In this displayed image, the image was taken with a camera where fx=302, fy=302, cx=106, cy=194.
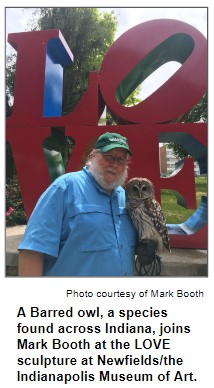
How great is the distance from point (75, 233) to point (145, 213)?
67 cm

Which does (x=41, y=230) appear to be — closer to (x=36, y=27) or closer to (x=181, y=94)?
(x=181, y=94)

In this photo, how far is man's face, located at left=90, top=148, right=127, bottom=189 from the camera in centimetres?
206

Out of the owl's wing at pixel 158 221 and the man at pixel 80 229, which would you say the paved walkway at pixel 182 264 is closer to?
the owl's wing at pixel 158 221

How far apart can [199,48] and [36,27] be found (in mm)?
10448

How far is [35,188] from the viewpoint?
185 inches

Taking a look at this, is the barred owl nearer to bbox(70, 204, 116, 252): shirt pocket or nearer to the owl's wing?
the owl's wing

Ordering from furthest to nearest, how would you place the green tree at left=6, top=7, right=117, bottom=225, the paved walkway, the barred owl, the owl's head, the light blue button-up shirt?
the green tree at left=6, top=7, right=117, bottom=225, the paved walkway, the owl's head, the barred owl, the light blue button-up shirt

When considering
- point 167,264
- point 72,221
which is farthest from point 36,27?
point 72,221

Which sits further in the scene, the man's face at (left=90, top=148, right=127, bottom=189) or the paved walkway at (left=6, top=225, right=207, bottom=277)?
the paved walkway at (left=6, top=225, right=207, bottom=277)

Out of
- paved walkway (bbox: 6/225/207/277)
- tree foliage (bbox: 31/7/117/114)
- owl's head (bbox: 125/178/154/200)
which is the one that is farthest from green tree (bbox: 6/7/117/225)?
owl's head (bbox: 125/178/154/200)

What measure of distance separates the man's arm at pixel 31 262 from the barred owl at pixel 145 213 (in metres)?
0.75

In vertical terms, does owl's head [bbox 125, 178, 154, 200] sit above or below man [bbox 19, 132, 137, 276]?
above

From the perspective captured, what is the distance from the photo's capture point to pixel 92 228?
1.92m

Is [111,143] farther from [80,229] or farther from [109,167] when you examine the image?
[80,229]
